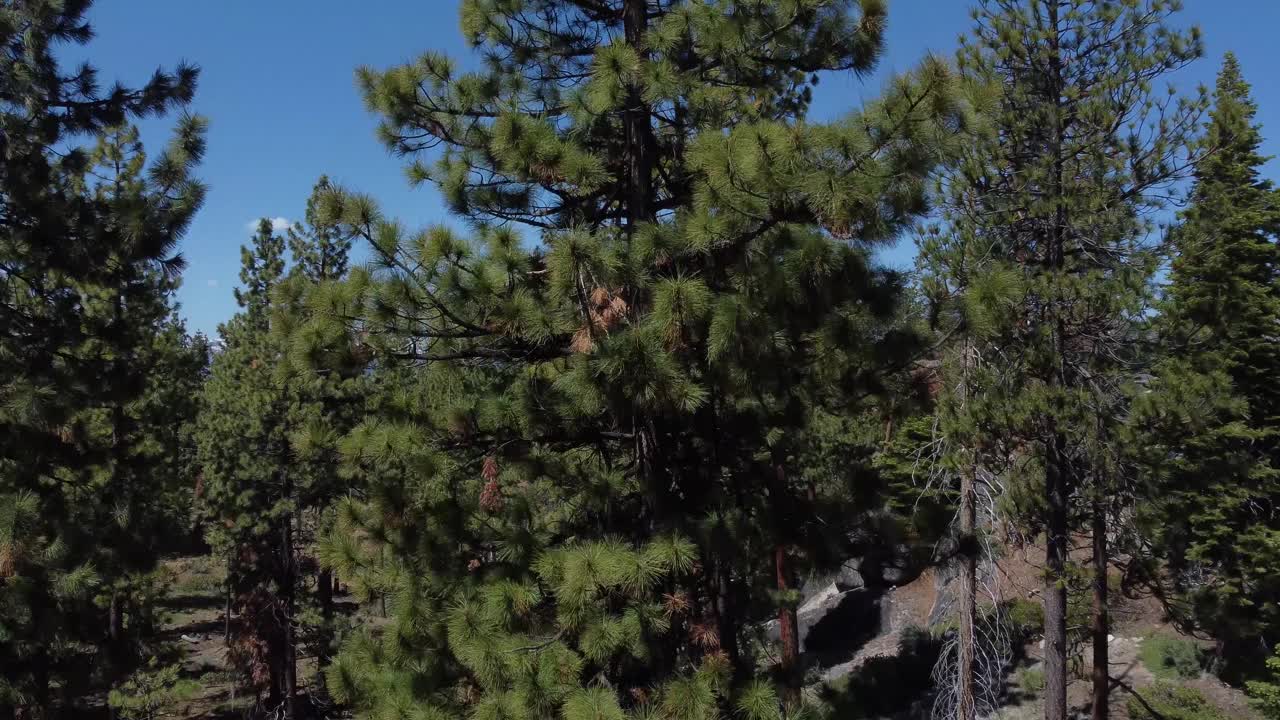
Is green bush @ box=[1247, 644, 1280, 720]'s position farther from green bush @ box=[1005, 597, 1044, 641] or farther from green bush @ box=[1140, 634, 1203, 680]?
green bush @ box=[1005, 597, 1044, 641]

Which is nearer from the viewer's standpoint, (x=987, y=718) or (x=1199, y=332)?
(x=1199, y=332)

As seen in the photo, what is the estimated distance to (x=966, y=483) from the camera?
11555 millimetres

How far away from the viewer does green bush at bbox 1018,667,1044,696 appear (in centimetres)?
1684

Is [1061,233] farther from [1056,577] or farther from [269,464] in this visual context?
[269,464]

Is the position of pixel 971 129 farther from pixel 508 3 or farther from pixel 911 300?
pixel 508 3

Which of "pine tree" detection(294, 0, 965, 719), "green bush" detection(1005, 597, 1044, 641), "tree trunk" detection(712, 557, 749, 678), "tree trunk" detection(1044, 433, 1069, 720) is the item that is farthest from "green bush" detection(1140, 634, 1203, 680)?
"tree trunk" detection(712, 557, 749, 678)

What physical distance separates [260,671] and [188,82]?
12511 mm

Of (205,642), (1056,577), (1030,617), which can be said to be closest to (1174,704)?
(1030,617)

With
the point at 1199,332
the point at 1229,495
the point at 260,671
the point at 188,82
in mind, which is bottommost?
the point at 260,671

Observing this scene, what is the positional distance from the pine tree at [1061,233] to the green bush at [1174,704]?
19.6 ft

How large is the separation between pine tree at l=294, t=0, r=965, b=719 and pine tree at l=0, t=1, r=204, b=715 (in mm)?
3546

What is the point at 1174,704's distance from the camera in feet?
52.6

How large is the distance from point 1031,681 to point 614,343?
52.4 ft

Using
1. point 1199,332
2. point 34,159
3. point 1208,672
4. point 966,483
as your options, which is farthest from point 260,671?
point 1208,672
